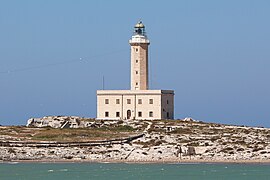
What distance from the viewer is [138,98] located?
329 ft

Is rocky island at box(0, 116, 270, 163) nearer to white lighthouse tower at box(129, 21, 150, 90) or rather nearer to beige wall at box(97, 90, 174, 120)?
beige wall at box(97, 90, 174, 120)

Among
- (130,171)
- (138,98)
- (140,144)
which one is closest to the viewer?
(130,171)

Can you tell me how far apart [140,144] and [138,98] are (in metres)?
13.9

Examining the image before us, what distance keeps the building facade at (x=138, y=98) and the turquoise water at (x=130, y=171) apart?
1758 centimetres

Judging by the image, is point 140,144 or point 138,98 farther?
point 138,98

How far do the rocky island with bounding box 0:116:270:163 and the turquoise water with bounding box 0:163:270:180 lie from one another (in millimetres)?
1837

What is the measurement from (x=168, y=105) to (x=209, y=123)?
15.9ft

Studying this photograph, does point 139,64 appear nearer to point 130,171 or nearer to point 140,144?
point 140,144

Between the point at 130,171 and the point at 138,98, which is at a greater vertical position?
the point at 138,98

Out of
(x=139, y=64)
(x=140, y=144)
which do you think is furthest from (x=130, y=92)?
(x=140, y=144)

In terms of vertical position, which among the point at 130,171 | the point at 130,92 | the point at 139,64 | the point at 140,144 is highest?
the point at 139,64

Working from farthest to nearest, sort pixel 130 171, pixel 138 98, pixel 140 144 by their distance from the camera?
1. pixel 138 98
2. pixel 140 144
3. pixel 130 171

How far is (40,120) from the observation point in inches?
4011

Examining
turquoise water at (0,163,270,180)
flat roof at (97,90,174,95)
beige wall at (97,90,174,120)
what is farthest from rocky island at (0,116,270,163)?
flat roof at (97,90,174,95)
